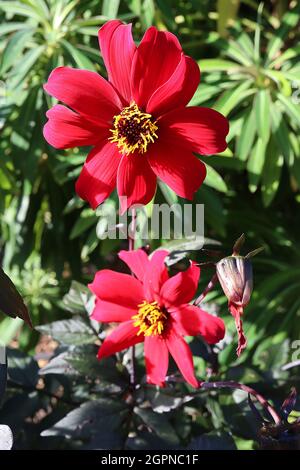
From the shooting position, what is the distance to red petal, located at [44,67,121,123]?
63cm

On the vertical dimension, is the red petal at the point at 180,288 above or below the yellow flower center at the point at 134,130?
below

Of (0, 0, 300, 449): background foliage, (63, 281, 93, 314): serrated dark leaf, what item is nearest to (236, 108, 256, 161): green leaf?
(0, 0, 300, 449): background foliage

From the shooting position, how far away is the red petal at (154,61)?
0.61m

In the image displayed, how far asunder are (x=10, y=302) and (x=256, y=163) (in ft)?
2.16

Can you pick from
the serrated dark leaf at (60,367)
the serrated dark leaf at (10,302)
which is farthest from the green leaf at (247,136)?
the serrated dark leaf at (10,302)

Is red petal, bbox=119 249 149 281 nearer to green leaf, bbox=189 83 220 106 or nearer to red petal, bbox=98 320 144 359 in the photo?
red petal, bbox=98 320 144 359

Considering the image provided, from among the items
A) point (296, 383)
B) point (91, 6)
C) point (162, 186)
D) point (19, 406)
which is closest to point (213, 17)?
point (91, 6)

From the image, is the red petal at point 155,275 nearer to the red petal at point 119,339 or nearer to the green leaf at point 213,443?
the red petal at point 119,339

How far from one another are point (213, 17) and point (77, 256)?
65cm

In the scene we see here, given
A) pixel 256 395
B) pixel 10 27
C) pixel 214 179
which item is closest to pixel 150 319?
pixel 256 395

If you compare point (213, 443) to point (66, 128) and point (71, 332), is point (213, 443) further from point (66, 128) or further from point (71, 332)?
point (66, 128)

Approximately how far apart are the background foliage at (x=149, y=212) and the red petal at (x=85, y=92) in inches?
13.9

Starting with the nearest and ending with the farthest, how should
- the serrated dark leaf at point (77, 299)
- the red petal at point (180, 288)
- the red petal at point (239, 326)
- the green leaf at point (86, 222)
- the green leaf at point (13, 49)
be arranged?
the red petal at point (239, 326) < the red petal at point (180, 288) < the serrated dark leaf at point (77, 299) < the green leaf at point (13, 49) < the green leaf at point (86, 222)

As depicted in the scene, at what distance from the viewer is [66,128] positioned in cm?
65
